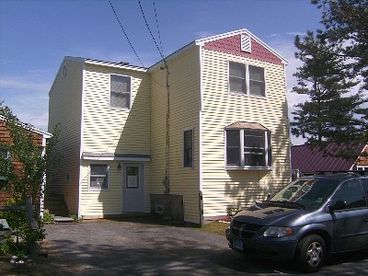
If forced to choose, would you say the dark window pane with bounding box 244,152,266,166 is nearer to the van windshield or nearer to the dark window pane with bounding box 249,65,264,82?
the dark window pane with bounding box 249,65,264,82

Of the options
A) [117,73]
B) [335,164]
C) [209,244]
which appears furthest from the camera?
[335,164]

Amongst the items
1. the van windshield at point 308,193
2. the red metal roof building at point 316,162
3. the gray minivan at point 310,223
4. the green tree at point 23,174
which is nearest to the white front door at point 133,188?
the green tree at point 23,174

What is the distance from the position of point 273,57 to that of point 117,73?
6756mm

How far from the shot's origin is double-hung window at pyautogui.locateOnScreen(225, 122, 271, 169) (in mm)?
17391

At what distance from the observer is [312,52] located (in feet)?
86.2

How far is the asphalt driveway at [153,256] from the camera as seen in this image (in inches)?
350

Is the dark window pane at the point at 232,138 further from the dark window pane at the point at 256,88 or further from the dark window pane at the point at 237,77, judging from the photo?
the dark window pane at the point at 256,88

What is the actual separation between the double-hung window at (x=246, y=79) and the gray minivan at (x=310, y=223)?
8.46 m

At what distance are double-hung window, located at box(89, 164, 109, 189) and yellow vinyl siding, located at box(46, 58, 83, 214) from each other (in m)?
0.61

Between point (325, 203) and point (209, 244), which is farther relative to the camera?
point (209, 244)

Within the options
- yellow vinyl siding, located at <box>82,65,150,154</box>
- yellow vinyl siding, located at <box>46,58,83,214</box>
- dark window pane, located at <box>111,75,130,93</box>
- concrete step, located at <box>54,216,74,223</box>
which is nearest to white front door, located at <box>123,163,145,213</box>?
yellow vinyl siding, located at <box>82,65,150,154</box>

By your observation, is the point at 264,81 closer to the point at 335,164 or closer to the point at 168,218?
the point at 168,218

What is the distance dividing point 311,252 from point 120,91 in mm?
12979

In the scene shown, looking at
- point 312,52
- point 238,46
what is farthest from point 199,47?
point 312,52
